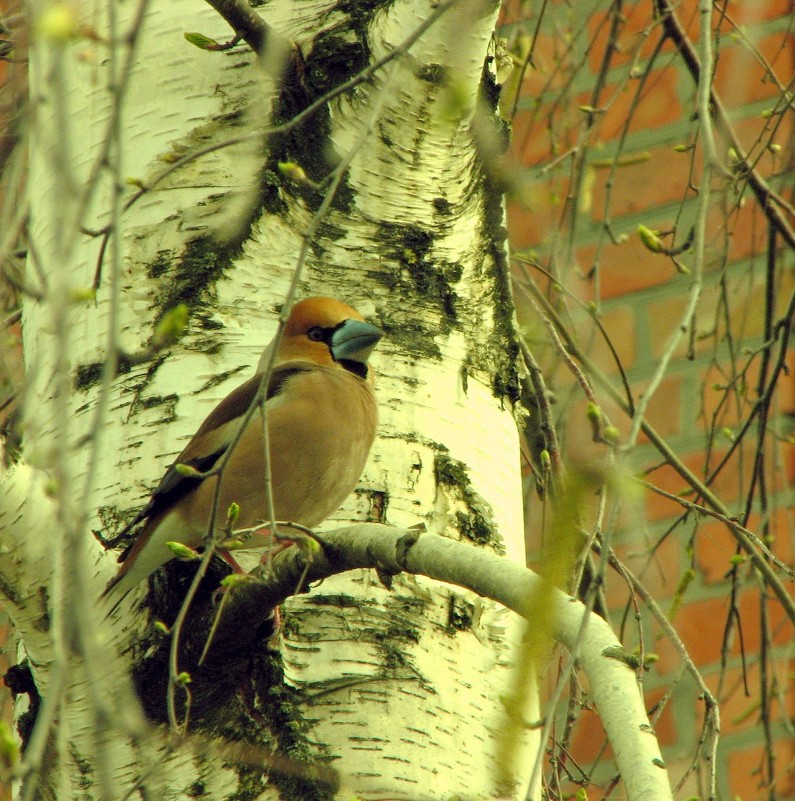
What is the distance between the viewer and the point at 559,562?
0.94 meters

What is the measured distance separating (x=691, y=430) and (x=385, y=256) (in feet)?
6.59

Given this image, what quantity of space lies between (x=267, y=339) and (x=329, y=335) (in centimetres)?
68

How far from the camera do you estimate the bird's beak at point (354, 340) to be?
2.32 m

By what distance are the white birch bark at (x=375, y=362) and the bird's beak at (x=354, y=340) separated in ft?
0.10

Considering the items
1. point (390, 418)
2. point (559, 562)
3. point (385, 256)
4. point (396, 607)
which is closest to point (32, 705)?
point (396, 607)

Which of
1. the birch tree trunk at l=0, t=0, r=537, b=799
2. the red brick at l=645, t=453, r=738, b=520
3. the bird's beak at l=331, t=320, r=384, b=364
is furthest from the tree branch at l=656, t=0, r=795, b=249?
the red brick at l=645, t=453, r=738, b=520

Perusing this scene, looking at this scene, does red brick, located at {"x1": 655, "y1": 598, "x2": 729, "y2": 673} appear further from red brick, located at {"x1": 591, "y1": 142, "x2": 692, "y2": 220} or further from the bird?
the bird

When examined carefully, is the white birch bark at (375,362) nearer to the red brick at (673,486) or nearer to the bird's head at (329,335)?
the bird's head at (329,335)

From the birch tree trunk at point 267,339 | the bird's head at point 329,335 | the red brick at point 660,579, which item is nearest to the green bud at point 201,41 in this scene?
the birch tree trunk at point 267,339

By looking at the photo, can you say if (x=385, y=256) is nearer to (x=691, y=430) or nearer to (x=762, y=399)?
(x=762, y=399)

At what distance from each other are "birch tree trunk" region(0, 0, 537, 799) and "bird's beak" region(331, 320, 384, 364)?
0.04 m

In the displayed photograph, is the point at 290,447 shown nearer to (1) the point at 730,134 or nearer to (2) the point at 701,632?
(1) the point at 730,134

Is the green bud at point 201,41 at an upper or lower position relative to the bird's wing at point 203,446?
upper

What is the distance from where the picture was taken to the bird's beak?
2.32 m
